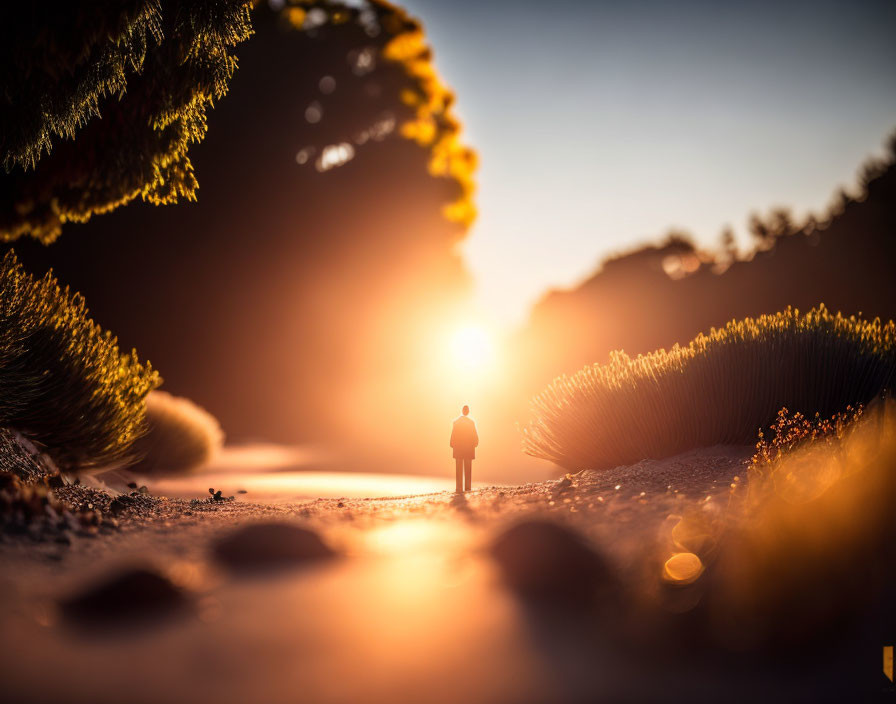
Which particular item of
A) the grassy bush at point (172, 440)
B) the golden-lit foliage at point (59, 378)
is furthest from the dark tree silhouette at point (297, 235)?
the golden-lit foliage at point (59, 378)

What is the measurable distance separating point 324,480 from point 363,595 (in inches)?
296

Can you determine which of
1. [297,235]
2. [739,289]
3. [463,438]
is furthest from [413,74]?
[463,438]

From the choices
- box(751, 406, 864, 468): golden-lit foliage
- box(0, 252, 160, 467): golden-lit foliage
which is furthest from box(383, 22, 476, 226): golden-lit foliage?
box(751, 406, 864, 468): golden-lit foliage

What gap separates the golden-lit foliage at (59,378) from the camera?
253 inches

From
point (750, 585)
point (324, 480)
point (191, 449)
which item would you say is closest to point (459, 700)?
point (750, 585)

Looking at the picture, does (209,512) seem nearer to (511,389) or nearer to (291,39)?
(291,39)

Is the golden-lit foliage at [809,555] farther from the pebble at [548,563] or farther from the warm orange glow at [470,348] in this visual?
the warm orange glow at [470,348]

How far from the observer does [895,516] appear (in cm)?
362

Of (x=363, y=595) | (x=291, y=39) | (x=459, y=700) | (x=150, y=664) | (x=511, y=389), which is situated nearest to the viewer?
(x=459, y=700)

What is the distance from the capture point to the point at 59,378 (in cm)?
700

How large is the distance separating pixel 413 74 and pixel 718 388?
17.6 meters

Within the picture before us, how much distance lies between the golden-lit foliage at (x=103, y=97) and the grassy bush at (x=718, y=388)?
5.14 m

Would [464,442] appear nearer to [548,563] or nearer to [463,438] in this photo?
[463,438]

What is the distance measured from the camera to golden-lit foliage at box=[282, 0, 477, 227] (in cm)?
2062
